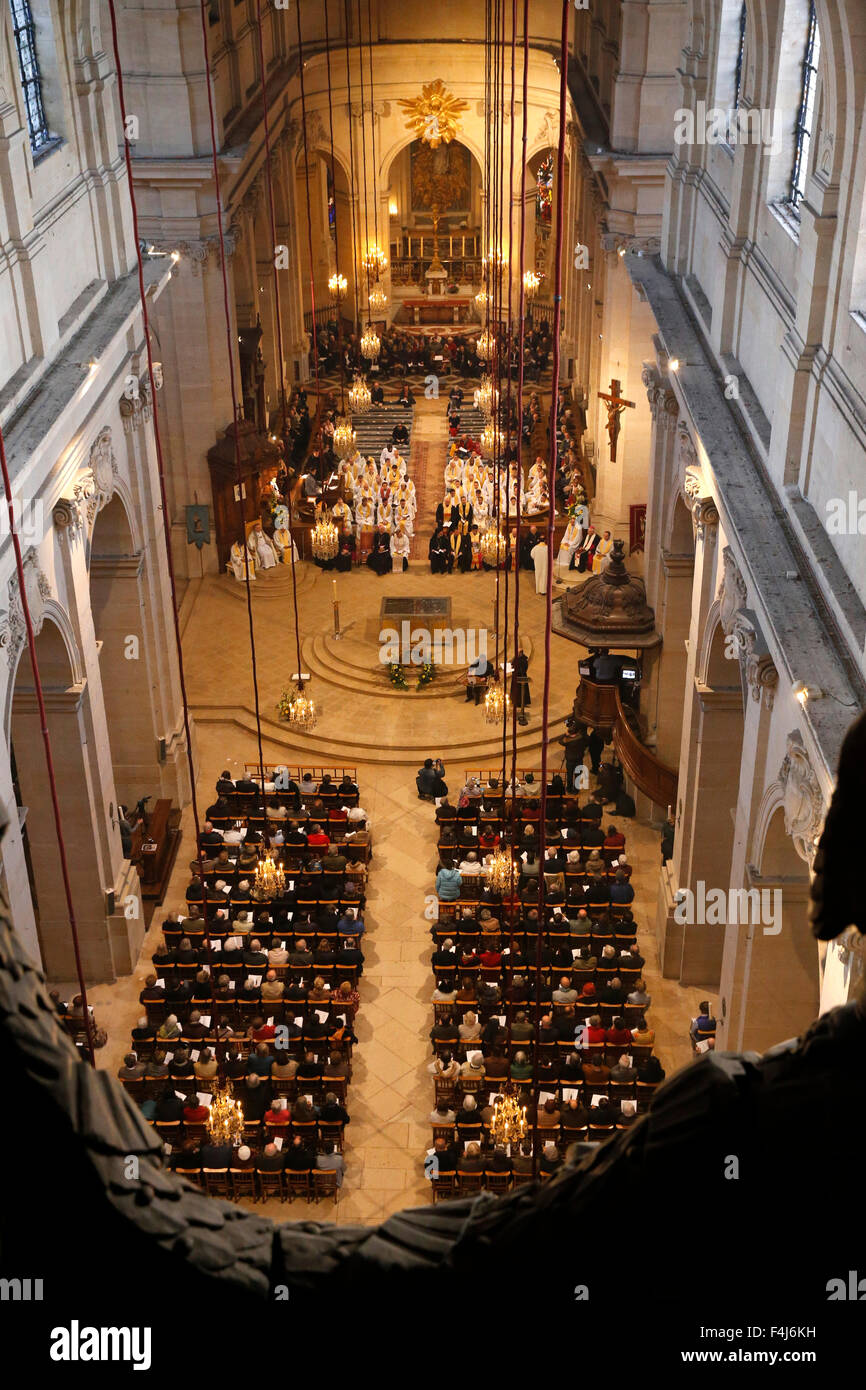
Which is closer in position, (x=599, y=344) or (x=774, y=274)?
(x=774, y=274)

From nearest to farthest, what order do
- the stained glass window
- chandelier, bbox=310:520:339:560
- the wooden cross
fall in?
chandelier, bbox=310:520:339:560 < the wooden cross < the stained glass window

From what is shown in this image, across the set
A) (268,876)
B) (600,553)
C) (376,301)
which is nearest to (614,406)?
(600,553)

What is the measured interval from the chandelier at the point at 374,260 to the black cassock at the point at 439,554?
1132 centimetres

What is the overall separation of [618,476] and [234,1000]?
14591 mm

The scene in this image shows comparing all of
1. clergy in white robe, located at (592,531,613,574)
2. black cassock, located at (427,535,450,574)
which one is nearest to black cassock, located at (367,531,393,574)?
black cassock, located at (427,535,450,574)

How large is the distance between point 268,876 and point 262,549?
13.2 metres

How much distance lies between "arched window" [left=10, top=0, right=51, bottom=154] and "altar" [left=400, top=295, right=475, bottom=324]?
1046 inches

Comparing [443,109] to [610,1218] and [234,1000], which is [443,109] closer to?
[234,1000]

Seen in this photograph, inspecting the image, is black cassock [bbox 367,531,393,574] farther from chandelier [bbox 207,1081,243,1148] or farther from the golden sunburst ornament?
chandelier [bbox 207,1081,243,1148]

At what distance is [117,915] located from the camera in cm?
2000

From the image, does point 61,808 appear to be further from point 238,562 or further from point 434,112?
point 434,112

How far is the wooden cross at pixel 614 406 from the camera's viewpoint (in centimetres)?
2891
